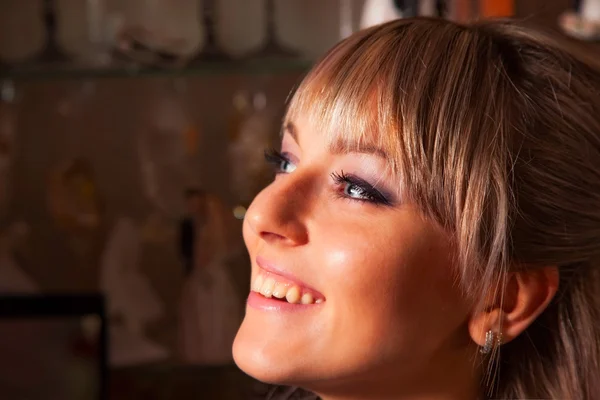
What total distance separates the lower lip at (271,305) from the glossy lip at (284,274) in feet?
0.04

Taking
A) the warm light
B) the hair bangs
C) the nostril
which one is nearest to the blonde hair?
the hair bangs

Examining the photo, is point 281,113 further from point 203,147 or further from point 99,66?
point 99,66

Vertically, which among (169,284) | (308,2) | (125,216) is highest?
(308,2)

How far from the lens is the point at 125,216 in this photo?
142 centimetres

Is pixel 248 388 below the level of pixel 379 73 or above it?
below

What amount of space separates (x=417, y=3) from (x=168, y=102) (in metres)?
0.49

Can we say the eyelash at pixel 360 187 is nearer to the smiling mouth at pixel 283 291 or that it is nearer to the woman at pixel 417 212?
the woman at pixel 417 212

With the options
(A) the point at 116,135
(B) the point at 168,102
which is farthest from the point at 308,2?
(A) the point at 116,135

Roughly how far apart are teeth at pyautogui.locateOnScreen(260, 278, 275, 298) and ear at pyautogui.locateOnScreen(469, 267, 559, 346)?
0.74ft

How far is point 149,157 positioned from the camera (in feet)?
4.56

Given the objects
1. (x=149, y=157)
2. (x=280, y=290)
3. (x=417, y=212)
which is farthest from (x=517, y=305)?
(x=149, y=157)

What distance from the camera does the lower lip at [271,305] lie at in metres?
0.78

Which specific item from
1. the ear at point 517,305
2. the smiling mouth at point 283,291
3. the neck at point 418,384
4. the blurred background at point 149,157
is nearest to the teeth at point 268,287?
the smiling mouth at point 283,291

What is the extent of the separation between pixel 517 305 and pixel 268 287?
28 cm
